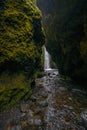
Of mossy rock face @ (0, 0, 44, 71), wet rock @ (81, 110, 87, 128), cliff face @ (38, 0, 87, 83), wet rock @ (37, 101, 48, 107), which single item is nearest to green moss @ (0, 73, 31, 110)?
mossy rock face @ (0, 0, 44, 71)

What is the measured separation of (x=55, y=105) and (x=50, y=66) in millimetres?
13341

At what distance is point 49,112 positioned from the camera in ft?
18.6

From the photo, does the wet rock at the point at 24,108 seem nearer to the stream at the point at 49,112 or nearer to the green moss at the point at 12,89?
the stream at the point at 49,112

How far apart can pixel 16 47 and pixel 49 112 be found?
8.38 ft

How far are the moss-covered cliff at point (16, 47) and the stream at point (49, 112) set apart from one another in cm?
49

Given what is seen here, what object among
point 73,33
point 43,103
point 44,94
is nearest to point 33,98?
point 43,103

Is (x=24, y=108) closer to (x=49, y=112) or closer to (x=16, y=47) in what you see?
(x=49, y=112)

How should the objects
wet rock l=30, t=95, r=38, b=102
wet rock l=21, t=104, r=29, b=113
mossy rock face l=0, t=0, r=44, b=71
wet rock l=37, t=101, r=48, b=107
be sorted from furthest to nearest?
wet rock l=30, t=95, r=38, b=102
wet rock l=37, t=101, r=48, b=107
mossy rock face l=0, t=0, r=44, b=71
wet rock l=21, t=104, r=29, b=113

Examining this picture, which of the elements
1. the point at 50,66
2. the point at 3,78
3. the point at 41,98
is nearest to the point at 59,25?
the point at 41,98

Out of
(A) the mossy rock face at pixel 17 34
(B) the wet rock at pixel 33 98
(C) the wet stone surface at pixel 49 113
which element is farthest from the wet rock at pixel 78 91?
(A) the mossy rock face at pixel 17 34

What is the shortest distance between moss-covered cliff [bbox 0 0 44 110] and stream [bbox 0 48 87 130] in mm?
493

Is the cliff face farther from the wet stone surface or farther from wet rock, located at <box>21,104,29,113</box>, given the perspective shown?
wet rock, located at <box>21,104,29,113</box>

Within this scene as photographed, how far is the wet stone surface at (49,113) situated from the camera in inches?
192

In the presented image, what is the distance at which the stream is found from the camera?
4.88 m
